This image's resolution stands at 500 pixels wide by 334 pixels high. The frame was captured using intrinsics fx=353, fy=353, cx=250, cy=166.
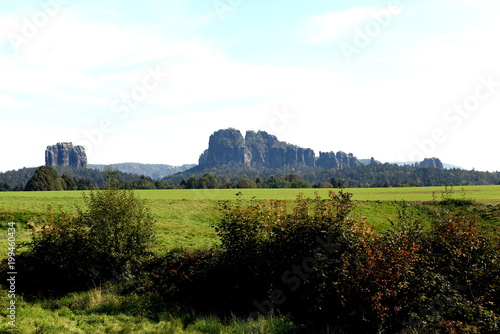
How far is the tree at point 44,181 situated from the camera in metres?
130

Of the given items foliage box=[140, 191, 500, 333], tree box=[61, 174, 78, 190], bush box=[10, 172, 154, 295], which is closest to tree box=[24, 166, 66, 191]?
tree box=[61, 174, 78, 190]

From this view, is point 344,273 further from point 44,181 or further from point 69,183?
point 69,183

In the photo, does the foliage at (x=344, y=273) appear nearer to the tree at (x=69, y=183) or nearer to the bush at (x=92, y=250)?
the bush at (x=92, y=250)

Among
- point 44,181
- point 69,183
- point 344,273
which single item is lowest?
point 344,273

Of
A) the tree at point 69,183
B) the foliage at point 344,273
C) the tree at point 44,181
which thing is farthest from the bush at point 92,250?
the tree at point 69,183

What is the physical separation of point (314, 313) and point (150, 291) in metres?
8.67

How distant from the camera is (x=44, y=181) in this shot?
131 meters

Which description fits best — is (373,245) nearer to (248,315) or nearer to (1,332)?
(248,315)

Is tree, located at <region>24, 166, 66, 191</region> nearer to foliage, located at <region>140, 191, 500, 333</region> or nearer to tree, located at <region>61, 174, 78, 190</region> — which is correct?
tree, located at <region>61, 174, 78, 190</region>

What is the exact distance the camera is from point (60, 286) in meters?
18.6

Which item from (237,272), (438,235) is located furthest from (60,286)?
(438,235)

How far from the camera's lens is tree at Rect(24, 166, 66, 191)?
129625mm

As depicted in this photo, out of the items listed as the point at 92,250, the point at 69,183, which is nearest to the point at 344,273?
the point at 92,250

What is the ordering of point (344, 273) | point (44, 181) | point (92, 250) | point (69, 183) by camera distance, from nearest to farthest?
point (344, 273), point (92, 250), point (44, 181), point (69, 183)
